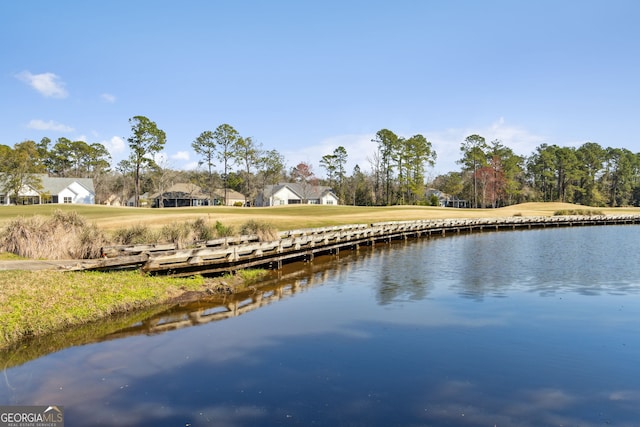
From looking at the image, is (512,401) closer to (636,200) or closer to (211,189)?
(211,189)

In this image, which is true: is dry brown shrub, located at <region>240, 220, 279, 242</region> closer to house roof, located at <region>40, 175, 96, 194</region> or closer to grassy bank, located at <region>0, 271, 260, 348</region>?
grassy bank, located at <region>0, 271, 260, 348</region>

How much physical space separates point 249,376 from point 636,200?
142 metres

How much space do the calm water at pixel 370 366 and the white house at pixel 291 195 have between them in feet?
279

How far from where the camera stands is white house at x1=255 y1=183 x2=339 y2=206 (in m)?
101

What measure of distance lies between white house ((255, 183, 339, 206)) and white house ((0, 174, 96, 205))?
114ft

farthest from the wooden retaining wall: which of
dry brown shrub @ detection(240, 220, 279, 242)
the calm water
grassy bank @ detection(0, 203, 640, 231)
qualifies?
grassy bank @ detection(0, 203, 640, 231)

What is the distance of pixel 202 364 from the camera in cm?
954

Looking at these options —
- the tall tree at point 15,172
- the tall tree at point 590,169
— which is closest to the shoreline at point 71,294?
the tall tree at point 15,172

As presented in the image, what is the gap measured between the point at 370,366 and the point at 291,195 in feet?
309

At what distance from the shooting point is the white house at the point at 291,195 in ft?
332

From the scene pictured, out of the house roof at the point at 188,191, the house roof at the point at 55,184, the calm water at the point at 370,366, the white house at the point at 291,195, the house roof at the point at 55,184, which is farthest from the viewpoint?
the white house at the point at 291,195

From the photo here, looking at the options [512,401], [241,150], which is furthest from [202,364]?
[241,150]

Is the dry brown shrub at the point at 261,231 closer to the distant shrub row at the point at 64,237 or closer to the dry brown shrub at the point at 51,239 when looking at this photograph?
the distant shrub row at the point at 64,237

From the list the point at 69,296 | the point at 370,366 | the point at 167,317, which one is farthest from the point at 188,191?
the point at 370,366
